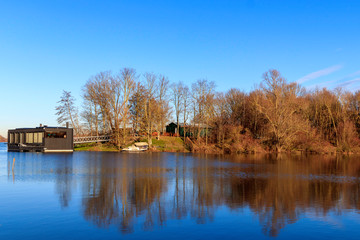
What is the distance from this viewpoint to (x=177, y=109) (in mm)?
85750


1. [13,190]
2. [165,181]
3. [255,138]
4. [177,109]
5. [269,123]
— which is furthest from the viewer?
[177,109]

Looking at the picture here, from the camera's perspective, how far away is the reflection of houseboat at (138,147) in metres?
68.5

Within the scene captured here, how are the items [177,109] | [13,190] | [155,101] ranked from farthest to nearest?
1. [177,109]
2. [155,101]
3. [13,190]

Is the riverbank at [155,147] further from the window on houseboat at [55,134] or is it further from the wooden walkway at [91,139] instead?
the window on houseboat at [55,134]

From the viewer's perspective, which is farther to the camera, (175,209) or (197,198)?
(197,198)

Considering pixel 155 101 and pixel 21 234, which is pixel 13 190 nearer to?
pixel 21 234

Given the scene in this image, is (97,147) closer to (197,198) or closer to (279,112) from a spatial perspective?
(279,112)

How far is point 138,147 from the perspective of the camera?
69438mm

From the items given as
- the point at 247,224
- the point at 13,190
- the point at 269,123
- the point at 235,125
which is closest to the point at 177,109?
the point at 235,125

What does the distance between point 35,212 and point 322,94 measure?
7785cm

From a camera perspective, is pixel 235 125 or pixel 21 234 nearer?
pixel 21 234

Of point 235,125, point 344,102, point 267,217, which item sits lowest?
point 267,217

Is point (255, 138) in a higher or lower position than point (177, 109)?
lower

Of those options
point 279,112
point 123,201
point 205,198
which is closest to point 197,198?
point 205,198
